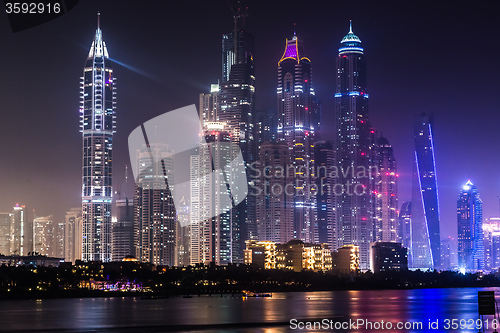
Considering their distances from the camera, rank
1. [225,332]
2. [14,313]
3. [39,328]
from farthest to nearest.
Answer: [14,313] < [39,328] < [225,332]

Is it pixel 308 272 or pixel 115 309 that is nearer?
pixel 115 309

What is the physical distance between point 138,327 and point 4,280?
82.4 meters

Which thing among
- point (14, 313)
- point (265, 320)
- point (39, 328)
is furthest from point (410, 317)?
point (14, 313)

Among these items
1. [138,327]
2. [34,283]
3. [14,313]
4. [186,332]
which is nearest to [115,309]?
[14,313]

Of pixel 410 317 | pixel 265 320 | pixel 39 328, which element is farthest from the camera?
pixel 410 317

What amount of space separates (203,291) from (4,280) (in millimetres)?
40210

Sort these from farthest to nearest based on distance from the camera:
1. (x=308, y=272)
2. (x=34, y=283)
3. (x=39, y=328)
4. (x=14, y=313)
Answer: (x=308, y=272), (x=34, y=283), (x=14, y=313), (x=39, y=328)


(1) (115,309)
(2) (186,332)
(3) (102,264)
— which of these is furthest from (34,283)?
(2) (186,332)

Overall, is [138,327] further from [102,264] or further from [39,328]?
[102,264]

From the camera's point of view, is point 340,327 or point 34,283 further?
point 34,283

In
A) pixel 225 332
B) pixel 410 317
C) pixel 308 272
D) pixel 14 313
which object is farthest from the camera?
pixel 308 272

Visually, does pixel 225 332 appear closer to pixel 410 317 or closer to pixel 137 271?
pixel 410 317

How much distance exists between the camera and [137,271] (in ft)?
568

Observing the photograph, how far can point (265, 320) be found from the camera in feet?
253
